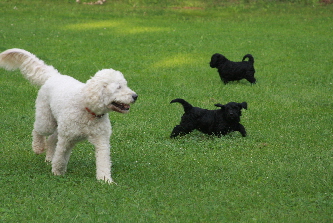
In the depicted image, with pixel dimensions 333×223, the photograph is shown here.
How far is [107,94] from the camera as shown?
648 cm

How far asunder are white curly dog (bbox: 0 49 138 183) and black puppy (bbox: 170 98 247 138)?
2.22 m

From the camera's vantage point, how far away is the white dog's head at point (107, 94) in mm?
6469

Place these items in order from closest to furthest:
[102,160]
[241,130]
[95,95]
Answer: [95,95]
[102,160]
[241,130]

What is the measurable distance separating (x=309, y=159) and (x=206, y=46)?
493 inches

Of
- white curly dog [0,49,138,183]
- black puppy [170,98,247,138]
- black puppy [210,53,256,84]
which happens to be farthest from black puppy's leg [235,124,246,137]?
black puppy [210,53,256,84]

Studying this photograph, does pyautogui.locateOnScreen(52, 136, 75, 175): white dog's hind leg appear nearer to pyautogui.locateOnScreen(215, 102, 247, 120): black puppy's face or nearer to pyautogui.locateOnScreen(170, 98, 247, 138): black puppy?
pyautogui.locateOnScreen(170, 98, 247, 138): black puppy

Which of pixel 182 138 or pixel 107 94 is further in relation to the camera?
pixel 182 138

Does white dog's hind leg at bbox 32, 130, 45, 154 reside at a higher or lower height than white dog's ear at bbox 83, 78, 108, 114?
lower

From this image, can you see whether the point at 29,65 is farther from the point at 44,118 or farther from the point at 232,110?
the point at 232,110

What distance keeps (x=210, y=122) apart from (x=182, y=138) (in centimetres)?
54

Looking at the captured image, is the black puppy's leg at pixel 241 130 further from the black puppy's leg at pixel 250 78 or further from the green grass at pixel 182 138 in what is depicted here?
the black puppy's leg at pixel 250 78

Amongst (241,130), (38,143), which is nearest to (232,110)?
(241,130)

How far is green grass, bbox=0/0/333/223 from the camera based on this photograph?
5.84 metres

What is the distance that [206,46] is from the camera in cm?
1983
